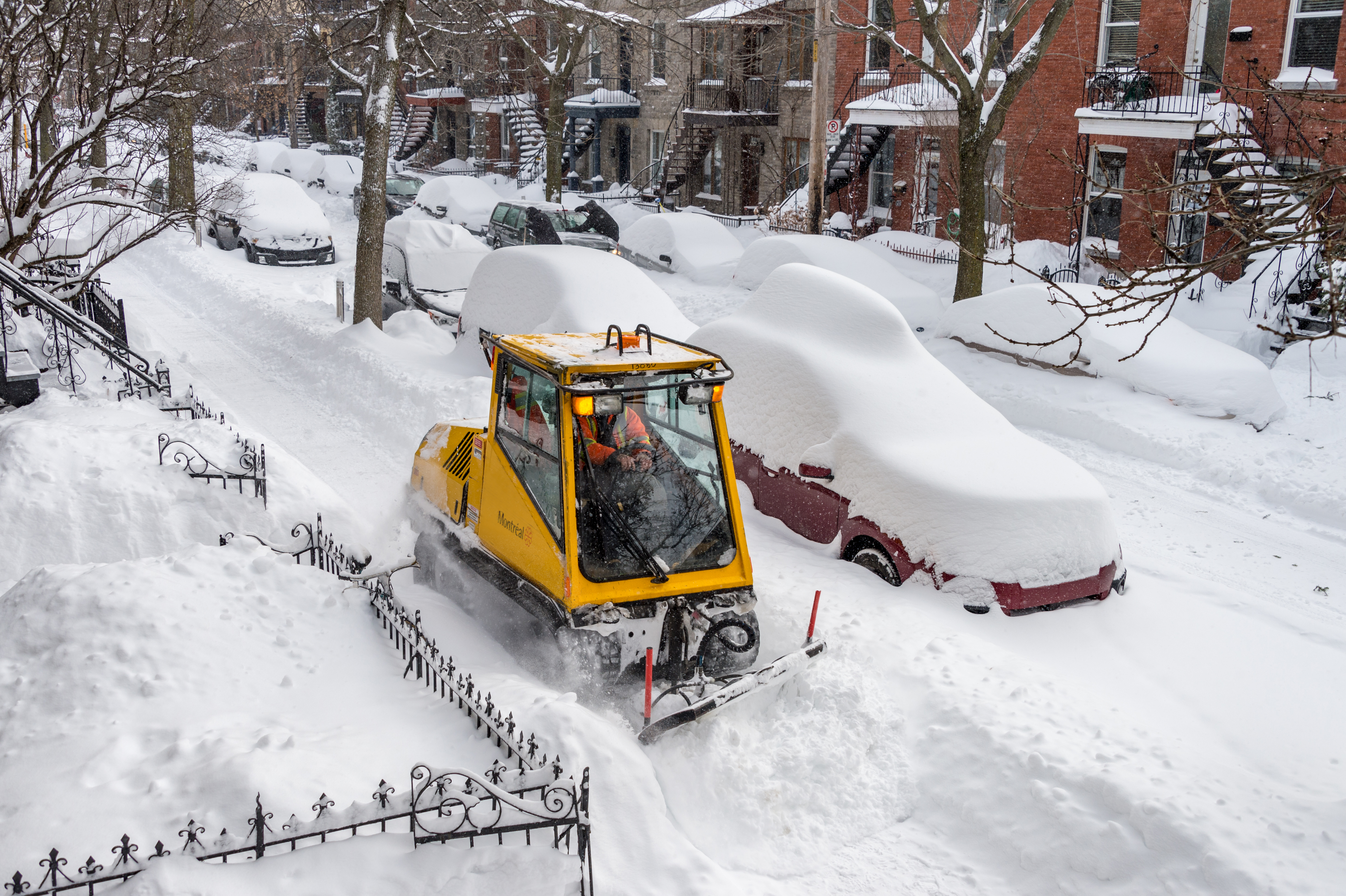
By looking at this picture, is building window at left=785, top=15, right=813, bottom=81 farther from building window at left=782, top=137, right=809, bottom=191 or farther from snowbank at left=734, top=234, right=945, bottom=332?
snowbank at left=734, top=234, right=945, bottom=332

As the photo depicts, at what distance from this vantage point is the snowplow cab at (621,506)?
19.9 feet

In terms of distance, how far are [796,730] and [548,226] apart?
18.3m

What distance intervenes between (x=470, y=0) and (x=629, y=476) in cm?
1458

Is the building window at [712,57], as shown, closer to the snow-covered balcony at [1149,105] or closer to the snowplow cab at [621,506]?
the snow-covered balcony at [1149,105]

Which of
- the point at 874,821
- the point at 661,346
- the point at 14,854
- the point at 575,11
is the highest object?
the point at 575,11

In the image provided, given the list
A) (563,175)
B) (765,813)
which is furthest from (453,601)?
(563,175)

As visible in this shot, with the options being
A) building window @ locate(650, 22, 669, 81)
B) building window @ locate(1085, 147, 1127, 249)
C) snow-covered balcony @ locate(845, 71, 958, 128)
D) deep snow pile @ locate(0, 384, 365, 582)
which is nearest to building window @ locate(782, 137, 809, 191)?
snow-covered balcony @ locate(845, 71, 958, 128)

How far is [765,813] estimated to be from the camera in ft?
18.1

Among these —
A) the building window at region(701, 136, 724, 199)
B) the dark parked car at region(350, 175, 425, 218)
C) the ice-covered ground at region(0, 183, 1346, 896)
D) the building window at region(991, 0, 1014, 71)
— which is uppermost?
the building window at region(991, 0, 1014, 71)

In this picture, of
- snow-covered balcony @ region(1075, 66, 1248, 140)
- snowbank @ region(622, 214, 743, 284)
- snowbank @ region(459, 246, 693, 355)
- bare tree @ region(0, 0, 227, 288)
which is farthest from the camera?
snowbank @ region(622, 214, 743, 284)

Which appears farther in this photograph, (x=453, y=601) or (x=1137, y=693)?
(x=453, y=601)

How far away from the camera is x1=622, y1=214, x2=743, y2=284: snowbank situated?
22625 mm

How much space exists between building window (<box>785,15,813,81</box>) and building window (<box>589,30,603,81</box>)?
33.6 ft

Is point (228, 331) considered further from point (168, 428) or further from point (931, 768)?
point (931, 768)
